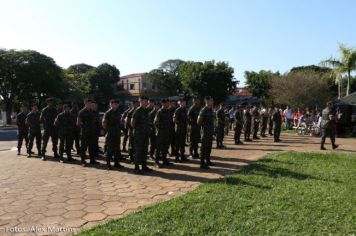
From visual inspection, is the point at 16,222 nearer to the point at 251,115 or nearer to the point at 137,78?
the point at 251,115

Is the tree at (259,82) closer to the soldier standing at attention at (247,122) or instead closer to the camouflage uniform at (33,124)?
the soldier standing at attention at (247,122)

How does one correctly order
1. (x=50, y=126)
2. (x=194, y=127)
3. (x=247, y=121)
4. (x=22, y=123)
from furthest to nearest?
(x=247, y=121) → (x=22, y=123) → (x=50, y=126) → (x=194, y=127)

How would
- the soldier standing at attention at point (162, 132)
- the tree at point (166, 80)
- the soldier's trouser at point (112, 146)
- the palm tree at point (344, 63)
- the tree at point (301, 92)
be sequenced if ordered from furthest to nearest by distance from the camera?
the tree at point (166, 80)
the tree at point (301, 92)
the palm tree at point (344, 63)
the soldier standing at attention at point (162, 132)
the soldier's trouser at point (112, 146)

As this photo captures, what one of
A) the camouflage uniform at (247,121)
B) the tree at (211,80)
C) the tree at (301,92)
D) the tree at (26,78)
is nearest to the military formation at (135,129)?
the camouflage uniform at (247,121)

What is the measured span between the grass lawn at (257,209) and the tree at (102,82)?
58.9 meters

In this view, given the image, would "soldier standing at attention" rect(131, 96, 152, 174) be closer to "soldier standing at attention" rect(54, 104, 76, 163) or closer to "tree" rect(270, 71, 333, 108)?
"soldier standing at attention" rect(54, 104, 76, 163)

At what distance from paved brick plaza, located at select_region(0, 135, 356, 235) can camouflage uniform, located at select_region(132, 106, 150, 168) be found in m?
0.42

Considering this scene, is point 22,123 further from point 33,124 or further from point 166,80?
point 166,80

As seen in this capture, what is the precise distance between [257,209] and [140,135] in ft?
12.9

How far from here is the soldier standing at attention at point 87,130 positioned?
10391 millimetres

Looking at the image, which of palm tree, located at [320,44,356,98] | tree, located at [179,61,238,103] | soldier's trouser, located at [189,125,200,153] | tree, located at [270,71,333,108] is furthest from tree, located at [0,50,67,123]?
soldier's trouser, located at [189,125,200,153]

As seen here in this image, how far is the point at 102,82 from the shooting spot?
6638cm

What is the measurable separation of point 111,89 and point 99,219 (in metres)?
63.7

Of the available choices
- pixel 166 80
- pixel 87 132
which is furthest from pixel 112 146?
pixel 166 80
